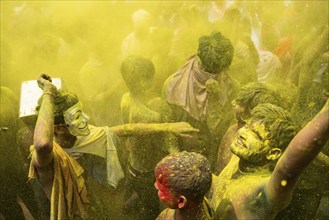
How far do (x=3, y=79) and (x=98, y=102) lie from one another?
1.16m

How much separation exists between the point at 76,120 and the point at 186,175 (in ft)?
3.30

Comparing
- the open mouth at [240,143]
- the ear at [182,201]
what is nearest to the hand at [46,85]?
the ear at [182,201]

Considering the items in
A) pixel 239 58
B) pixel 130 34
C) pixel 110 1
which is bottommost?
pixel 239 58

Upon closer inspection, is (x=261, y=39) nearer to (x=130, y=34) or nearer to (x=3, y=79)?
(x=130, y=34)

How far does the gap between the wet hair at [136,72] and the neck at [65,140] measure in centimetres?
110

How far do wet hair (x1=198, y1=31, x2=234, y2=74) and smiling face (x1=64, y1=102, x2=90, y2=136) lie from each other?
1176mm

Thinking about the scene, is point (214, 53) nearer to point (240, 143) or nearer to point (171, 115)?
point (171, 115)

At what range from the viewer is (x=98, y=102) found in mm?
5340

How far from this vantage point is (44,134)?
8.16 feet

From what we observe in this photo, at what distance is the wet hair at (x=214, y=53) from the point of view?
11.8ft

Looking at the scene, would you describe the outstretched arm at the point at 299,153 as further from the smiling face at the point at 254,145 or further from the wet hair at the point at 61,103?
the wet hair at the point at 61,103

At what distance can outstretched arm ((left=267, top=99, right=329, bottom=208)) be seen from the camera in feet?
6.29

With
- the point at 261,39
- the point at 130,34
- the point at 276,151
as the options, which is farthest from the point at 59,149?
the point at 261,39

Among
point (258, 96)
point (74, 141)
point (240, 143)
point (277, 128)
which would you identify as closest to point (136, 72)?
point (74, 141)
